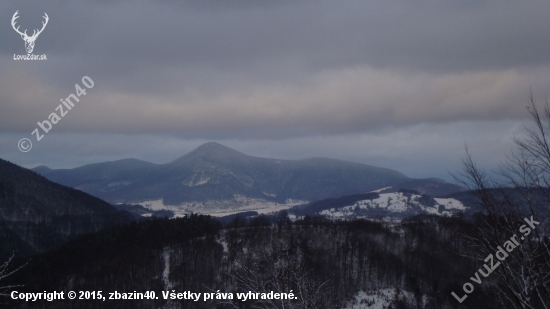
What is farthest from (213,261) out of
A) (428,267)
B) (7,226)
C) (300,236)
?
(7,226)

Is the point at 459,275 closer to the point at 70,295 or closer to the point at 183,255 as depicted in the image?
the point at 183,255

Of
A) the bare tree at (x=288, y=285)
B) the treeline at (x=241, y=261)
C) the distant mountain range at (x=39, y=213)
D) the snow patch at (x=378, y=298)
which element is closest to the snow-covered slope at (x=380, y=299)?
the snow patch at (x=378, y=298)

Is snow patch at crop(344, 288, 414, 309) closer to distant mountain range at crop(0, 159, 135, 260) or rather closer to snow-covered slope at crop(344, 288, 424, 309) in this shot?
snow-covered slope at crop(344, 288, 424, 309)

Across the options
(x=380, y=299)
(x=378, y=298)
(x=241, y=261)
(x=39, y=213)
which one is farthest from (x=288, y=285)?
(x=39, y=213)

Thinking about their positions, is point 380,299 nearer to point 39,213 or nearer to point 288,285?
point 288,285

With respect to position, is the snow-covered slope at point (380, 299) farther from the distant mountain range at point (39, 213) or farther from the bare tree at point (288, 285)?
the distant mountain range at point (39, 213)

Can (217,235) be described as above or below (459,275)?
above
